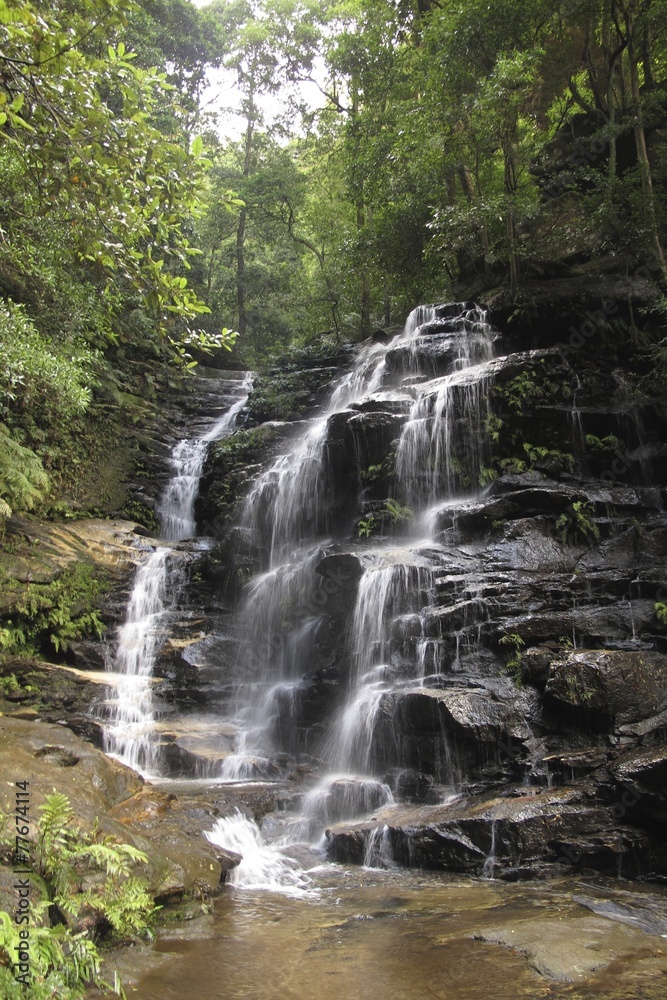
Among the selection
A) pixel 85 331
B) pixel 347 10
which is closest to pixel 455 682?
pixel 85 331

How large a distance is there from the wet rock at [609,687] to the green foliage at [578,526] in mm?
2623

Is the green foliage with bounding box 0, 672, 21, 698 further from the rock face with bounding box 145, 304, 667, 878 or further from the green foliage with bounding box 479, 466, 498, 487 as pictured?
the green foliage with bounding box 479, 466, 498, 487

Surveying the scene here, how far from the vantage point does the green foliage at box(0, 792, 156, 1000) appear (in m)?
3.37

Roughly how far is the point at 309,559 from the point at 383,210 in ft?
37.3

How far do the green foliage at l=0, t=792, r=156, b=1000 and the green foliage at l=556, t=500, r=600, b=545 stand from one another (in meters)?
7.26

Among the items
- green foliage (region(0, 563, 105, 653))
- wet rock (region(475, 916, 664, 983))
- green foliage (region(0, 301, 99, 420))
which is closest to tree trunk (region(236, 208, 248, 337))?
green foliage (region(0, 301, 99, 420))

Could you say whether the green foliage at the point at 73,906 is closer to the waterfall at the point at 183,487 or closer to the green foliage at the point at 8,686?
the green foliage at the point at 8,686

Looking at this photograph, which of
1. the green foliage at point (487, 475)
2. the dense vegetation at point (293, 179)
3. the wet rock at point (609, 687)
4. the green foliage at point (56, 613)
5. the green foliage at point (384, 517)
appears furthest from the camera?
the green foliage at point (384, 517)

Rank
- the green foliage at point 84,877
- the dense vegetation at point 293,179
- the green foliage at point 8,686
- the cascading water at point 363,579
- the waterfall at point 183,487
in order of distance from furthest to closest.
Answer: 1. the waterfall at point 183,487
2. the green foliage at point 8,686
3. the cascading water at point 363,579
4. the dense vegetation at point 293,179
5. the green foliage at point 84,877

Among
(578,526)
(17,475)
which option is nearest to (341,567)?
(578,526)

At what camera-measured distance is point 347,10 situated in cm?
2322

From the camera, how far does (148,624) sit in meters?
11.9

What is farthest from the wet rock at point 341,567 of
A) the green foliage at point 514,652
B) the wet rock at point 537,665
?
the wet rock at point 537,665

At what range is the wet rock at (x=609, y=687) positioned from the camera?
278 inches
